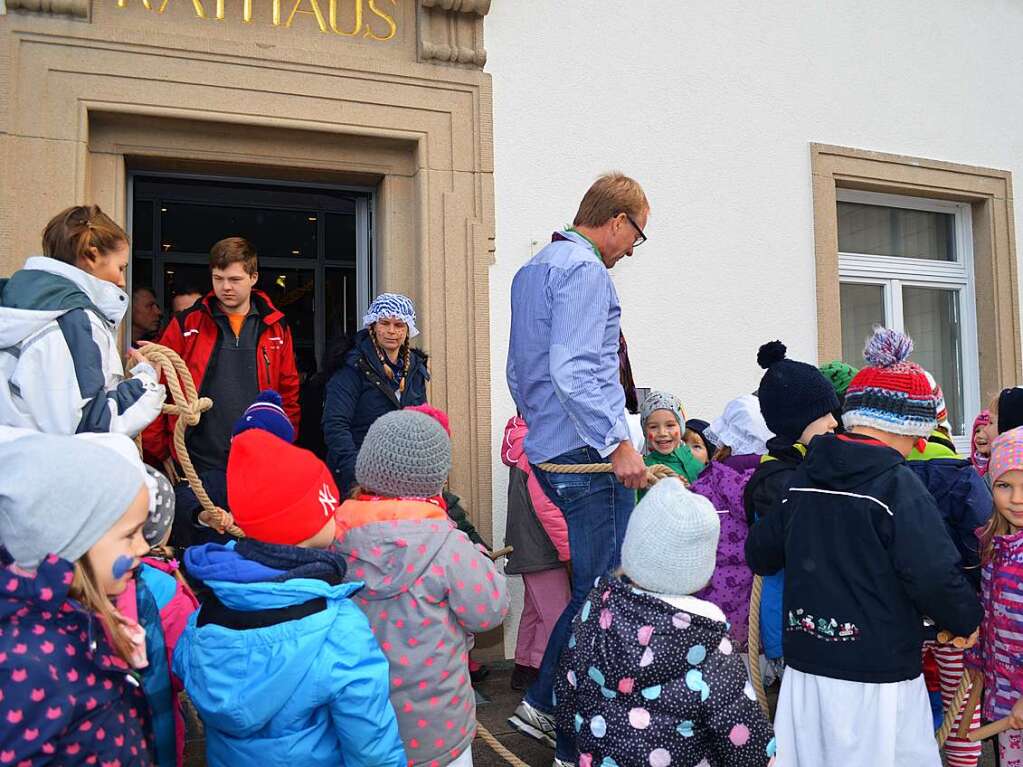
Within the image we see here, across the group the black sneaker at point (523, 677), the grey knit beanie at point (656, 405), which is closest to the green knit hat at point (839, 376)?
the grey knit beanie at point (656, 405)

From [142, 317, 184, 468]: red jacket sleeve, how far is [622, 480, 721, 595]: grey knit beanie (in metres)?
2.59

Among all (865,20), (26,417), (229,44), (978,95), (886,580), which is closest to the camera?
(886,580)

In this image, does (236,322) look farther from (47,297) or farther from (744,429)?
(744,429)

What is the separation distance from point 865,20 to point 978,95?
1.10 metres

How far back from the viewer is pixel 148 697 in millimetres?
2059

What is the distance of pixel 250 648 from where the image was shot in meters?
1.88

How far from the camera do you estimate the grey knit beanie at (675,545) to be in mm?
2035

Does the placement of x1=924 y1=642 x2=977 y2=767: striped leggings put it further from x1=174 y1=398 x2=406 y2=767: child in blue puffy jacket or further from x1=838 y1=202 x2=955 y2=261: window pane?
x1=838 y1=202 x2=955 y2=261: window pane

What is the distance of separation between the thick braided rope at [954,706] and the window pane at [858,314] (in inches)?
147

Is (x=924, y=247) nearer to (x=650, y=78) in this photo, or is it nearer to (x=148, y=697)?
(x=650, y=78)

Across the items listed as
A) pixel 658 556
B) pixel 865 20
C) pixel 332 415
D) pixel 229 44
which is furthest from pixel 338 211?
pixel 658 556

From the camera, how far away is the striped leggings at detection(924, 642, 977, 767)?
2.82 meters

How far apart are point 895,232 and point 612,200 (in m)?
4.08

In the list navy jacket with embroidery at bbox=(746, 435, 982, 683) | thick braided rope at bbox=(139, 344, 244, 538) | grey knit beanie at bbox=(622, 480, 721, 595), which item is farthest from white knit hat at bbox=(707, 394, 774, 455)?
thick braided rope at bbox=(139, 344, 244, 538)
